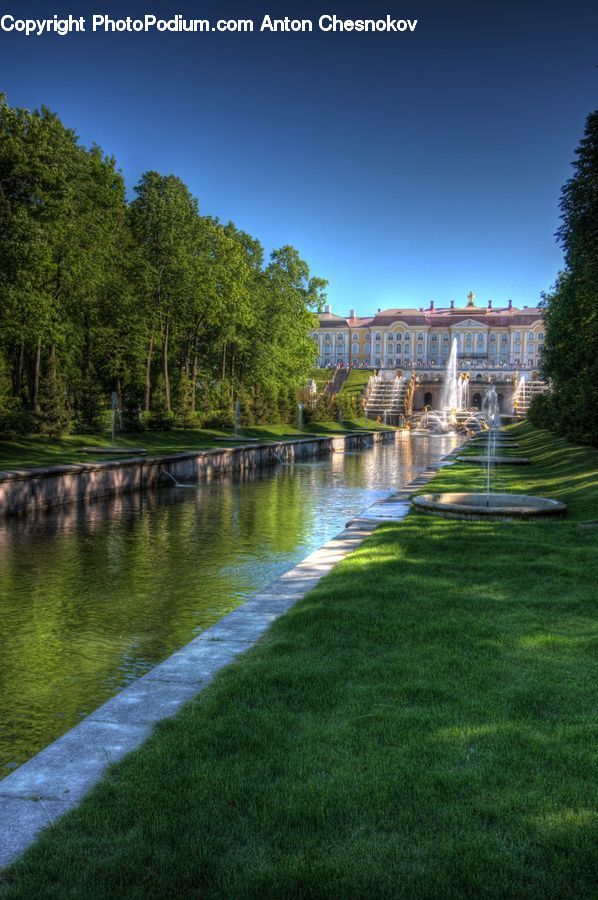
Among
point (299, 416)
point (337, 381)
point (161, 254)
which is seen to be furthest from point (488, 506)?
point (337, 381)

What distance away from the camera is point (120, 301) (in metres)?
32.2

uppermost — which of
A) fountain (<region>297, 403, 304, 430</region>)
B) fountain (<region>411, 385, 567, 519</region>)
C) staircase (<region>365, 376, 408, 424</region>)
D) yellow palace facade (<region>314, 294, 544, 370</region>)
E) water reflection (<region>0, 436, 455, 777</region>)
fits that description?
yellow palace facade (<region>314, 294, 544, 370</region>)

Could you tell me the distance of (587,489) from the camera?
589 inches

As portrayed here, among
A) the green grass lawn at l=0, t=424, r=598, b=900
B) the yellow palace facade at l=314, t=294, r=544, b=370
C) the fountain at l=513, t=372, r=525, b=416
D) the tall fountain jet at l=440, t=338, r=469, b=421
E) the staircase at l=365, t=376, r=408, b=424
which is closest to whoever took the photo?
the green grass lawn at l=0, t=424, r=598, b=900

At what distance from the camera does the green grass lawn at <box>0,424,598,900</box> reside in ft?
9.25

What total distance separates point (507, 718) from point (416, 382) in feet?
348

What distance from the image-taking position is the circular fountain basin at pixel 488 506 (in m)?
11.7

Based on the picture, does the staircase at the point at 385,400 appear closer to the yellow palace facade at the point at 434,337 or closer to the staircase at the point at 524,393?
the staircase at the point at 524,393

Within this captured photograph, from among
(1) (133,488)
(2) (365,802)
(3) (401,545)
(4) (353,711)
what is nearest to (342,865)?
(2) (365,802)

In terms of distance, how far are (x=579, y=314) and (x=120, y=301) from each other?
58.6 ft

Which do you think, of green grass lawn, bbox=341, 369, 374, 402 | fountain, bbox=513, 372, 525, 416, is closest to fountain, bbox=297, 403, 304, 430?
fountain, bbox=513, 372, 525, 416

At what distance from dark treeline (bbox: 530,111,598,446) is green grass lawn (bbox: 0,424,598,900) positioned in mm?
12644

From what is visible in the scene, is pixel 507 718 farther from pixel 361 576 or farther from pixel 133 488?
pixel 133 488

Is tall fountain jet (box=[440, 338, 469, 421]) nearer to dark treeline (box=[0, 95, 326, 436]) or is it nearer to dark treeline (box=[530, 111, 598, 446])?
dark treeline (box=[0, 95, 326, 436])
